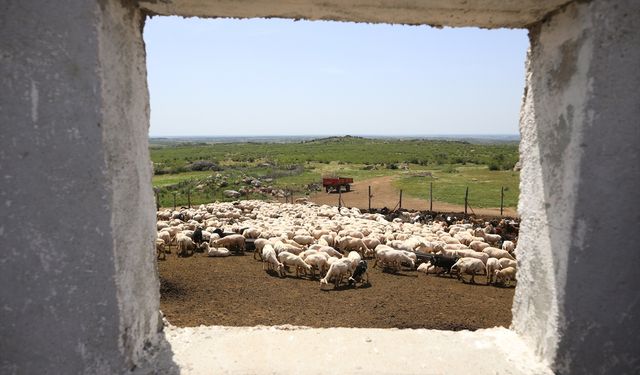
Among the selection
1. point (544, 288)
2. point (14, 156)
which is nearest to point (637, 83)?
point (544, 288)

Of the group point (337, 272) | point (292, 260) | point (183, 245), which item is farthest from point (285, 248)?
point (183, 245)

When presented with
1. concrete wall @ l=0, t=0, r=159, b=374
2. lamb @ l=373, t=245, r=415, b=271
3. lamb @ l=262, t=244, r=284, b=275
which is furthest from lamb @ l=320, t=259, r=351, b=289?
concrete wall @ l=0, t=0, r=159, b=374

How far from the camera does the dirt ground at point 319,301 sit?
712 cm

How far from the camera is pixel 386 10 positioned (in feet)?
7.30

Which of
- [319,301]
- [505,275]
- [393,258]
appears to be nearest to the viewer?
[319,301]

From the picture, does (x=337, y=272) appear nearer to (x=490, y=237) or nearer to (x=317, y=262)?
(x=317, y=262)

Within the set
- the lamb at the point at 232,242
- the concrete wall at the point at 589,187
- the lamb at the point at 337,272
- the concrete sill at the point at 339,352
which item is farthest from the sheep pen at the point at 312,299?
the concrete wall at the point at 589,187

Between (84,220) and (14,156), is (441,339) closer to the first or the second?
(84,220)

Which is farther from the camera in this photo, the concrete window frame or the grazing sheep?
the grazing sheep

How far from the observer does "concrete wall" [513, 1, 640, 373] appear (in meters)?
1.91

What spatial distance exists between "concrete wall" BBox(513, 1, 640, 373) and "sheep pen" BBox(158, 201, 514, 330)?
16.5 ft

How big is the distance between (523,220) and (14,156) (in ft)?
8.99

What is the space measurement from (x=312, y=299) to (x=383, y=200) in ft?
64.0

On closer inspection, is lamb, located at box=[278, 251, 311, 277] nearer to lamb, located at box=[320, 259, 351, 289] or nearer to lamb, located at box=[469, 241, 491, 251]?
lamb, located at box=[320, 259, 351, 289]
